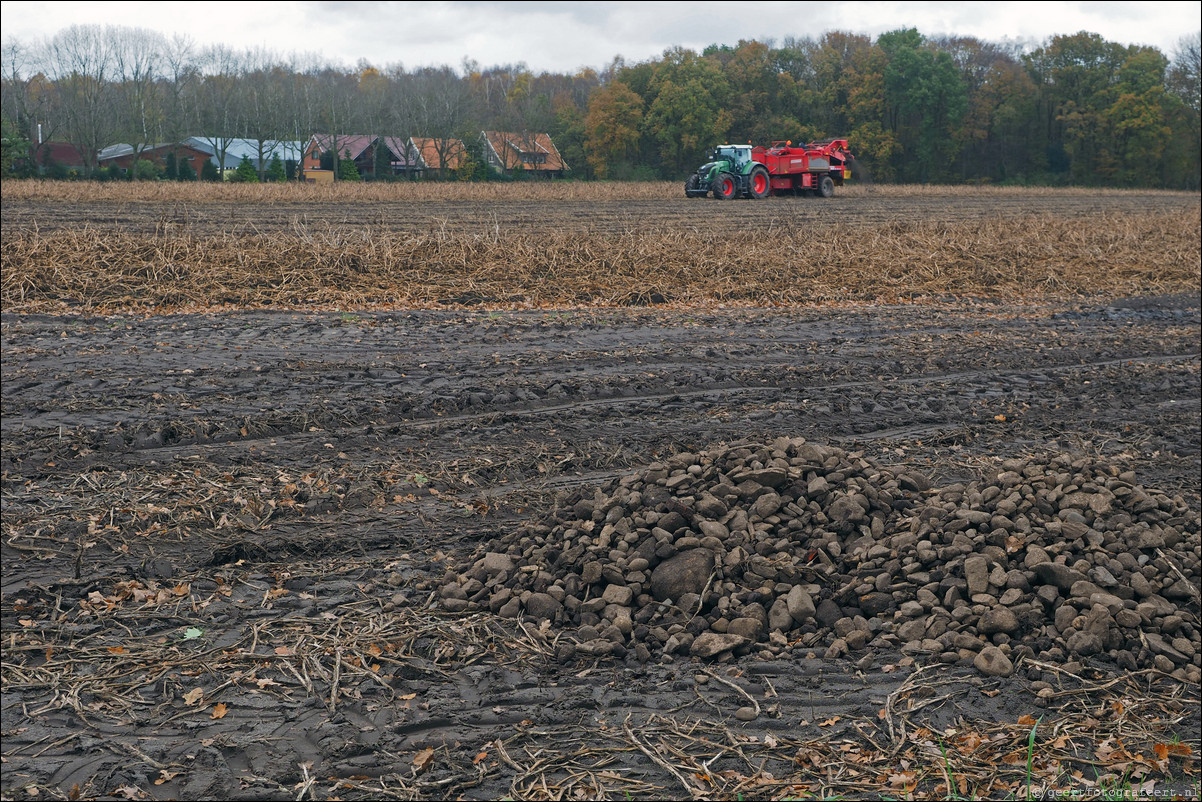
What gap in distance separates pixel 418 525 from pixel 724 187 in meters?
31.9

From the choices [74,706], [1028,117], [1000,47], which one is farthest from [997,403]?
[1000,47]

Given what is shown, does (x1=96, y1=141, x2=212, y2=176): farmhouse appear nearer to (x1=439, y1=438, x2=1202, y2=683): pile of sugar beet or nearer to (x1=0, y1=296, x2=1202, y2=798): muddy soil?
(x1=0, y1=296, x2=1202, y2=798): muddy soil

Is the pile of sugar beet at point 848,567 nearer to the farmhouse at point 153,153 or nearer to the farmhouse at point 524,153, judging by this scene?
the farmhouse at point 524,153

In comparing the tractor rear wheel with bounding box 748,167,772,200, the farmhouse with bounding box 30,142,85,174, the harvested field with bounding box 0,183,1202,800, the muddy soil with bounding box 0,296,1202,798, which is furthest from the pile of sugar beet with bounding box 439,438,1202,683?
the farmhouse with bounding box 30,142,85,174

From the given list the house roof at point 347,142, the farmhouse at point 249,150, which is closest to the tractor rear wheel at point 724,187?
the farmhouse at point 249,150

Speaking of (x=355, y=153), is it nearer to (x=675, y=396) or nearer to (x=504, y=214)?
(x=504, y=214)

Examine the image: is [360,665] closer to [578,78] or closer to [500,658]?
[500,658]

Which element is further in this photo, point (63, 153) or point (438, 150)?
point (63, 153)

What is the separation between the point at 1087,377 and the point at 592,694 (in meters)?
7.99

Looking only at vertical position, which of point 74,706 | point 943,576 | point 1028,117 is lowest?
point 74,706

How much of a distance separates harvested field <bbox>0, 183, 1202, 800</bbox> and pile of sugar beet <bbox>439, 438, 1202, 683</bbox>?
0.06 ft

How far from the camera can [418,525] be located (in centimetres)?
595

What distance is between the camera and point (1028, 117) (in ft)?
245

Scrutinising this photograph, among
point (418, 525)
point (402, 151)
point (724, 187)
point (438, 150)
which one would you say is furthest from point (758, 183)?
point (402, 151)
